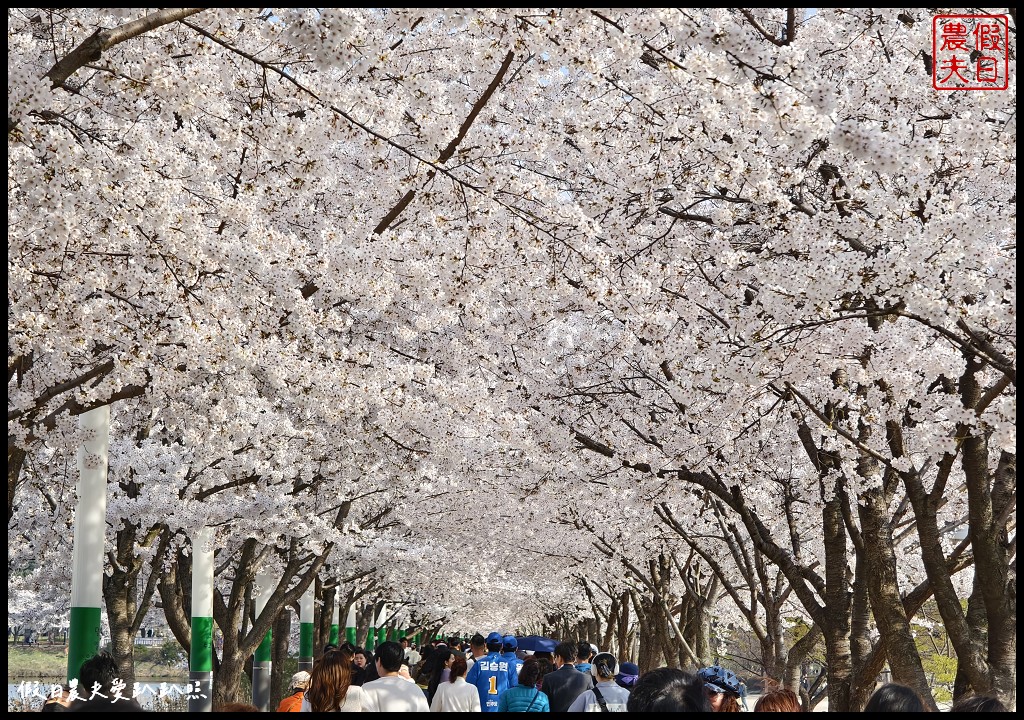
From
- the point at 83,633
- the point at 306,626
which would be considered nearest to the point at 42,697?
the point at 83,633

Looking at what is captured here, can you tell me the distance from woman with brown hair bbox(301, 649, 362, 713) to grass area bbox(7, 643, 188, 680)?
41330 mm

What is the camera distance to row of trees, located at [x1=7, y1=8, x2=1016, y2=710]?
6.10 meters

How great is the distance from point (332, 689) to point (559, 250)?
449 cm

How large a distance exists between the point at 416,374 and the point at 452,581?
26505mm

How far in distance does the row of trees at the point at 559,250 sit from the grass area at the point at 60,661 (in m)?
37.9

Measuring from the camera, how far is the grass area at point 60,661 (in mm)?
46269

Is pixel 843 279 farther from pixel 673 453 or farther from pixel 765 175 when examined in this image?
pixel 673 453

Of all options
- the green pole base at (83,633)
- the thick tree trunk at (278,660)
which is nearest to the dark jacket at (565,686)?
the green pole base at (83,633)

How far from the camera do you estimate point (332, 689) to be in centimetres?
592

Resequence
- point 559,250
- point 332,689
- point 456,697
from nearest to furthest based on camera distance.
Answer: point 332,689 < point 456,697 < point 559,250

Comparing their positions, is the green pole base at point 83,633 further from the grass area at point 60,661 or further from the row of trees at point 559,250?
the grass area at point 60,661

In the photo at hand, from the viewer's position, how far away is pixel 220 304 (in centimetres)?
742

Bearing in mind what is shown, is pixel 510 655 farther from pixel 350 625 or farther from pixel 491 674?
pixel 350 625

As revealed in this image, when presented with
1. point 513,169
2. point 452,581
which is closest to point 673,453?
point 513,169
